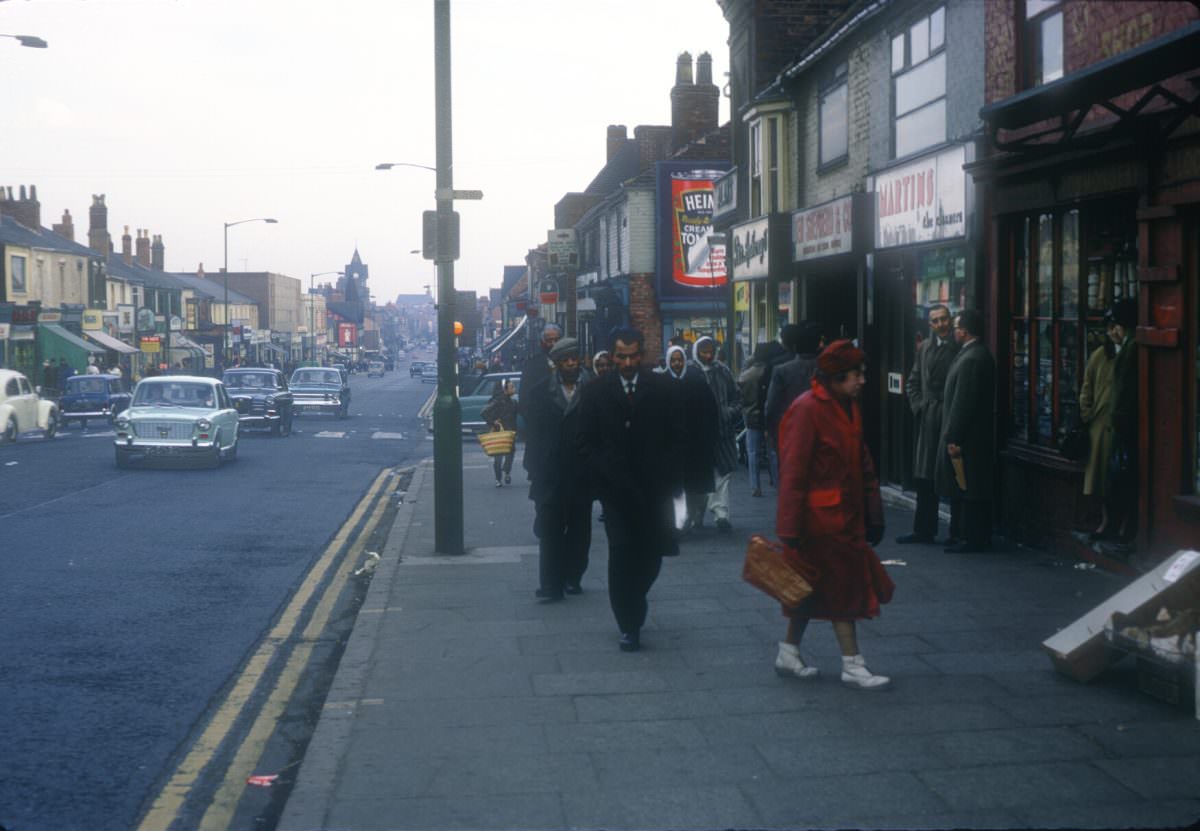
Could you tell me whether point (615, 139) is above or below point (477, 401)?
above

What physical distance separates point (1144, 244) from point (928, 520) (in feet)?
11.2

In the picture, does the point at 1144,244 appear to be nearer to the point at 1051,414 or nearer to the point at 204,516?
the point at 1051,414

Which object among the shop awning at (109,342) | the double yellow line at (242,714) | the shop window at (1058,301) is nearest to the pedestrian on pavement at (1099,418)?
the shop window at (1058,301)

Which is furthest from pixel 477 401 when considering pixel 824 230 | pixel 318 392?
pixel 824 230

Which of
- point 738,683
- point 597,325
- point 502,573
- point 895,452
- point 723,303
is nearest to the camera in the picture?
point 738,683

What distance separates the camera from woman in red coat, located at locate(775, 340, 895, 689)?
22.0ft

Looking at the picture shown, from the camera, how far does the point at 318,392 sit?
42688 mm

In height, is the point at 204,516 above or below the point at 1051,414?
below

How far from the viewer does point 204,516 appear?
15906 millimetres

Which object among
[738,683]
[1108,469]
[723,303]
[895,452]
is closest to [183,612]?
[738,683]

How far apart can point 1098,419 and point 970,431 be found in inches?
47.4

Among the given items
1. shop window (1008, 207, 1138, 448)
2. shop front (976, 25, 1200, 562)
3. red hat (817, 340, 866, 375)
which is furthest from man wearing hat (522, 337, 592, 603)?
shop window (1008, 207, 1138, 448)

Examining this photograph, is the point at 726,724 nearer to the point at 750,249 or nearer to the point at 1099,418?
the point at 1099,418

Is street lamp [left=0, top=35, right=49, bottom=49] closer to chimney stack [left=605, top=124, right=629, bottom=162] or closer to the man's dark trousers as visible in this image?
the man's dark trousers
